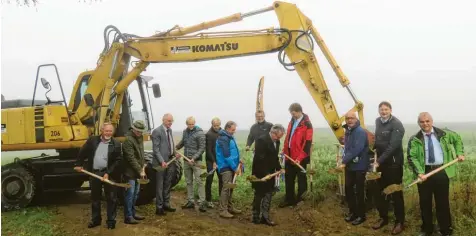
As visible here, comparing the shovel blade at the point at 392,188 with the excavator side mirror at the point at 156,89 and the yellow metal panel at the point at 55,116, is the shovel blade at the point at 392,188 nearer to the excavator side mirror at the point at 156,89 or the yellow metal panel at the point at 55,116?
the excavator side mirror at the point at 156,89

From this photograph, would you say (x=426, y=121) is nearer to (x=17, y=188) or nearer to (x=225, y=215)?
(x=225, y=215)

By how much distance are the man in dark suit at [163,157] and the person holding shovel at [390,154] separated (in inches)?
151

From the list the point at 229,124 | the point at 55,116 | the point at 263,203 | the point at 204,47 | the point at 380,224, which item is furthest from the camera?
the point at 55,116

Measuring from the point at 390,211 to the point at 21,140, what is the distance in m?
7.65

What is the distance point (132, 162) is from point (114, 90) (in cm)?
277

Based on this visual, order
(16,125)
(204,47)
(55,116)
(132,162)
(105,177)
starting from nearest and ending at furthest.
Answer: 1. (105,177)
2. (132,162)
3. (204,47)
4. (55,116)
5. (16,125)

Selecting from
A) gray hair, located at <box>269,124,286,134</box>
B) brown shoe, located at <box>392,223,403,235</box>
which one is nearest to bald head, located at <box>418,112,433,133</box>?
brown shoe, located at <box>392,223,403,235</box>

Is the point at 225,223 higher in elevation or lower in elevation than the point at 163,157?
lower

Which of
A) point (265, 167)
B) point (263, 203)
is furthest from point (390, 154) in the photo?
point (263, 203)

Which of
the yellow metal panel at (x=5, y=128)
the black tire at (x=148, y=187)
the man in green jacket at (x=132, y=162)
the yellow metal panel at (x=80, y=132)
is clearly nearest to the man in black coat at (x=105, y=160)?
the man in green jacket at (x=132, y=162)

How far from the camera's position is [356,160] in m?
7.62

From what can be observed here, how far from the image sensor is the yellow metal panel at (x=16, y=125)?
10.0m

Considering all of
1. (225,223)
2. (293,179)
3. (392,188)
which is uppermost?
(392,188)

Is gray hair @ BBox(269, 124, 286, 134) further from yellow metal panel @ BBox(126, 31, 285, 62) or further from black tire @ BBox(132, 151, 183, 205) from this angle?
black tire @ BBox(132, 151, 183, 205)
